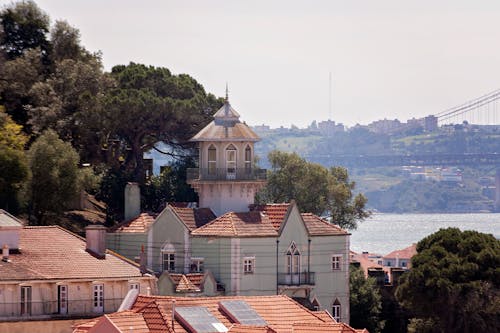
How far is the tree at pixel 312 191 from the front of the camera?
302 feet

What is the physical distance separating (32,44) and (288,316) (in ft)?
136

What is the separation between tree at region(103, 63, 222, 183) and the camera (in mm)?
78125

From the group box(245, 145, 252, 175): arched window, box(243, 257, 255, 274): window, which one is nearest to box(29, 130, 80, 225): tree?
box(245, 145, 252, 175): arched window

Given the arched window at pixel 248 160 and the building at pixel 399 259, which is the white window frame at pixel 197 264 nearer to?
the arched window at pixel 248 160

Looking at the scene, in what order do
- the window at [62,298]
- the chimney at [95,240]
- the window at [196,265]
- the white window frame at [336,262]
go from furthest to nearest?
the white window frame at [336,262], the window at [196,265], the chimney at [95,240], the window at [62,298]

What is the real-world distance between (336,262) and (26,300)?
21656mm

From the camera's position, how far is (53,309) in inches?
1977

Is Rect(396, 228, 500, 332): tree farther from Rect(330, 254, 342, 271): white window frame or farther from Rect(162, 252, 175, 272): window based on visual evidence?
Rect(162, 252, 175, 272): window

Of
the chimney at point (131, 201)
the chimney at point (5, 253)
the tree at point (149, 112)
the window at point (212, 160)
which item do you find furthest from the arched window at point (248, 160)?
the chimney at point (5, 253)

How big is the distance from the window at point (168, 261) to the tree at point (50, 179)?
462 centimetres

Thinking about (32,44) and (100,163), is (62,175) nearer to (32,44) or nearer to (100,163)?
(100,163)

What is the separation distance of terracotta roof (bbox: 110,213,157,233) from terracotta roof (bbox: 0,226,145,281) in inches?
462

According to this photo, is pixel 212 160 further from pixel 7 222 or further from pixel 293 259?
pixel 7 222

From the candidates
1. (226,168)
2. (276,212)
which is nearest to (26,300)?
(276,212)
